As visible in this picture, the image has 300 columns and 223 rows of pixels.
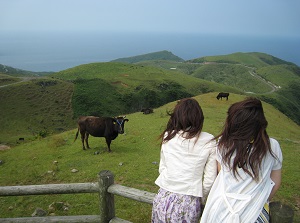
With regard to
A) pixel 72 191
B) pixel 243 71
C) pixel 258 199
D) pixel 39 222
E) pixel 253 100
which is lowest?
pixel 243 71

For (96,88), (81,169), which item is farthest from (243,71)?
(81,169)

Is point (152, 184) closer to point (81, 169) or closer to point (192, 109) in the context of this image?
point (81, 169)

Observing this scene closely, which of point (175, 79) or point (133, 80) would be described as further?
point (175, 79)

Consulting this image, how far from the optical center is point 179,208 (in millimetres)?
3838

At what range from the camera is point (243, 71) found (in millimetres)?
153500

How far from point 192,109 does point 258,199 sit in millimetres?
1443

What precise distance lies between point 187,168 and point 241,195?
848 millimetres

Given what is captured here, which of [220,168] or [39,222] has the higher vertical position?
[220,168]

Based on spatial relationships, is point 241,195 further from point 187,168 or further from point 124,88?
point 124,88

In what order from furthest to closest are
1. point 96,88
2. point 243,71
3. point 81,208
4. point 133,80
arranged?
1. point 243,71
2. point 133,80
3. point 96,88
4. point 81,208

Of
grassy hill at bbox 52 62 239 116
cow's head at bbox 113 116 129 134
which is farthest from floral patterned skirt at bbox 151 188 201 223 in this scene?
grassy hill at bbox 52 62 239 116

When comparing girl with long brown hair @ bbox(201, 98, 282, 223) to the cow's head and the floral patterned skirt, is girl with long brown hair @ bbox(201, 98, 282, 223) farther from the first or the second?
the cow's head

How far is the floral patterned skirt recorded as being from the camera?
3.82m

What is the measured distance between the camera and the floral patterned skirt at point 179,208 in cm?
382
